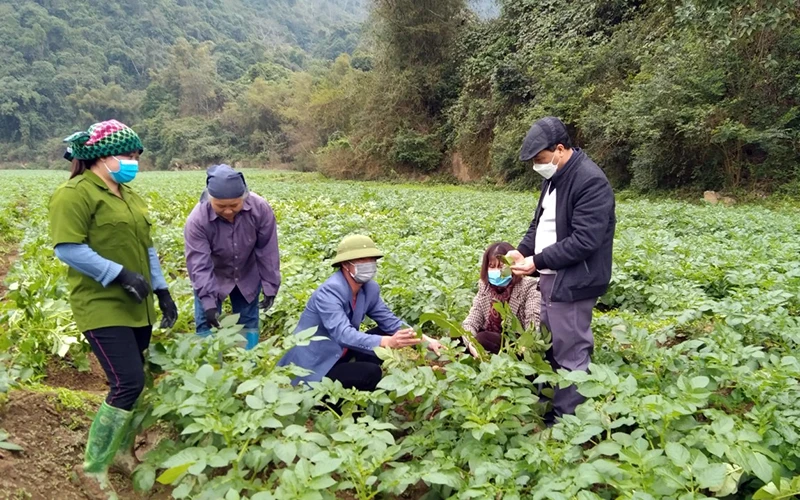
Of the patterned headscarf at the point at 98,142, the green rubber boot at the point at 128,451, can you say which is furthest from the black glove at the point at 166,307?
the patterned headscarf at the point at 98,142

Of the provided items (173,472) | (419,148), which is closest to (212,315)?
(173,472)

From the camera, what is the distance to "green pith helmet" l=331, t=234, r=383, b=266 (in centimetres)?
342

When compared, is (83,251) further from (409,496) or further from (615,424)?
(615,424)

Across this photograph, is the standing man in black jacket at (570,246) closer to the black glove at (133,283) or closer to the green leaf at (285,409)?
the green leaf at (285,409)

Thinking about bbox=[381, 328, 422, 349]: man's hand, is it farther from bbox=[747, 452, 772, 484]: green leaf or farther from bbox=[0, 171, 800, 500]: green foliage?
bbox=[747, 452, 772, 484]: green leaf

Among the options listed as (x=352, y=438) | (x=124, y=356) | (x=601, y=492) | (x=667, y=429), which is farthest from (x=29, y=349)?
(x=667, y=429)

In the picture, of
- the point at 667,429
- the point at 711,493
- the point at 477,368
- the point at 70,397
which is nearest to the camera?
the point at 711,493

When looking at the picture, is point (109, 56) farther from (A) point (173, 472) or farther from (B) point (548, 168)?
(A) point (173, 472)

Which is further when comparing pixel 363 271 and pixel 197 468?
pixel 363 271

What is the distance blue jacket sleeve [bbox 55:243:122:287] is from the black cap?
7.27 ft

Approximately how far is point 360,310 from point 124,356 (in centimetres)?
141

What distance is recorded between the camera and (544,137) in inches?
122

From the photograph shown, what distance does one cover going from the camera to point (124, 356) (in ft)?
9.10

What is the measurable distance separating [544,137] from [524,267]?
761 mm
